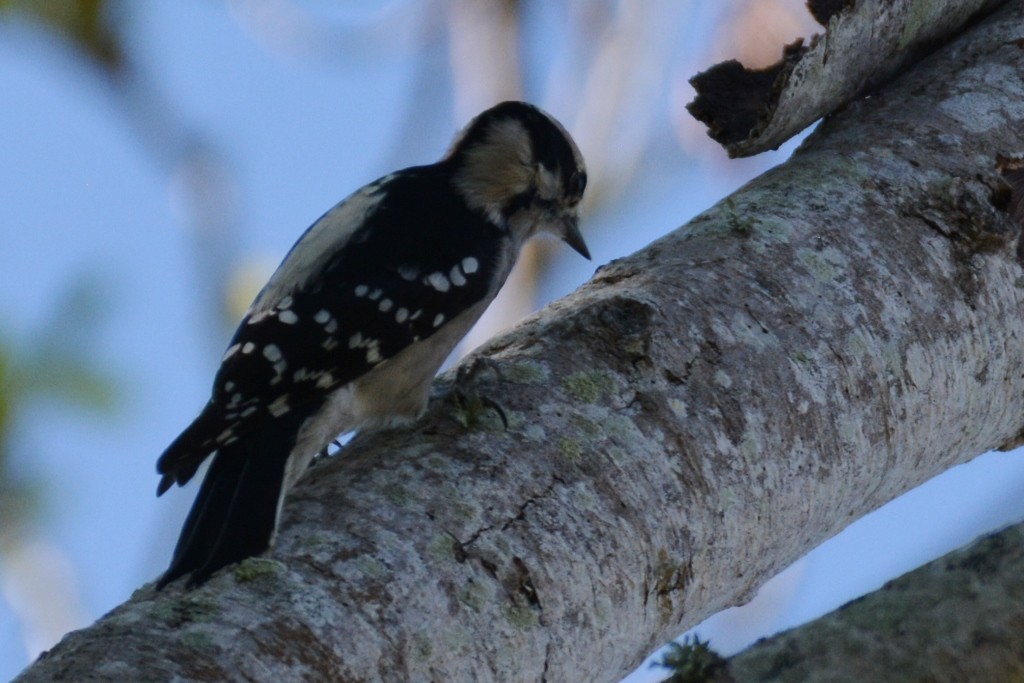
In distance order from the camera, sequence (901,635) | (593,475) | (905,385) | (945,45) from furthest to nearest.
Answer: (945,45) → (905,385) → (593,475) → (901,635)

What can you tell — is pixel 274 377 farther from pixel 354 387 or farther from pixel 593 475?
pixel 593 475

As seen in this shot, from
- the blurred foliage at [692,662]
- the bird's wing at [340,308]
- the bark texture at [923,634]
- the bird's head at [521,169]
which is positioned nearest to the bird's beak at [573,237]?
the bird's head at [521,169]

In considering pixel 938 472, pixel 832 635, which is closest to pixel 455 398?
pixel 832 635

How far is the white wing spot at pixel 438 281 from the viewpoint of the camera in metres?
2.60

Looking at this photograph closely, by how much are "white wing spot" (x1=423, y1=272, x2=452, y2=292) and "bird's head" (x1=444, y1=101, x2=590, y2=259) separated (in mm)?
425

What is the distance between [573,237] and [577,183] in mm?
156

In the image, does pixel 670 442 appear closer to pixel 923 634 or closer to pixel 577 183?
pixel 923 634

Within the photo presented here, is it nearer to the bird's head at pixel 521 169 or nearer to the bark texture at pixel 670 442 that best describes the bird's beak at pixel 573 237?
the bird's head at pixel 521 169

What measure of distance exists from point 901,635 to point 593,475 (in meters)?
0.67

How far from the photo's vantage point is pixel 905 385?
2178 millimetres

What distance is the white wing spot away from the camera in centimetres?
260

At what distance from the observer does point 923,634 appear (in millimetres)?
1270

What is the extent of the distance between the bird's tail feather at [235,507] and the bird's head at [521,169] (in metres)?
1.05

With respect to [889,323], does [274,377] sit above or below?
above
